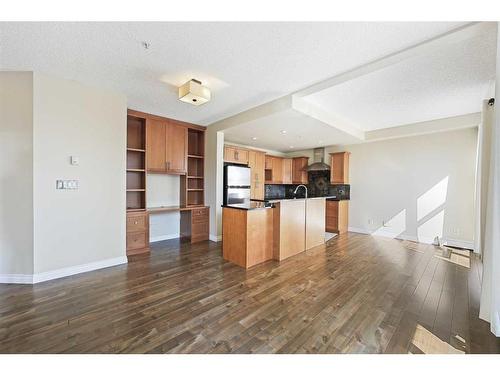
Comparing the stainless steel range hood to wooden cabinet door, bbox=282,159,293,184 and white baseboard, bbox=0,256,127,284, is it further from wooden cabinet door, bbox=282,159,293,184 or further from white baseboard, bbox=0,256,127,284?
white baseboard, bbox=0,256,127,284

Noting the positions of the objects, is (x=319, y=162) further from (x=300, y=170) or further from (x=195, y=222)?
(x=195, y=222)

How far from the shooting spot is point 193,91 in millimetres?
2525

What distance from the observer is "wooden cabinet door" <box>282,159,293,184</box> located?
6.92 metres

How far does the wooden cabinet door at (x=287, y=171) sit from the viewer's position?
692cm

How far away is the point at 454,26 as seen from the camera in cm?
169

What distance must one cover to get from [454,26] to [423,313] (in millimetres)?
2573

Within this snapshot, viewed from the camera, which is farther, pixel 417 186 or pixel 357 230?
pixel 357 230

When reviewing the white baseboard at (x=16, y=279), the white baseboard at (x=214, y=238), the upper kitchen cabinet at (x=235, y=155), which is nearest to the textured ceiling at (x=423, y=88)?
the upper kitchen cabinet at (x=235, y=155)

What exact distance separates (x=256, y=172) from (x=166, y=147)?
2576mm

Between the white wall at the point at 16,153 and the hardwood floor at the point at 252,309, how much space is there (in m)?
0.80

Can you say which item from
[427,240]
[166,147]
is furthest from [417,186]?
[166,147]

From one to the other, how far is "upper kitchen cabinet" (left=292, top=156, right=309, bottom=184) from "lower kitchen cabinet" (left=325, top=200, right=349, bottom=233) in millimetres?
1419

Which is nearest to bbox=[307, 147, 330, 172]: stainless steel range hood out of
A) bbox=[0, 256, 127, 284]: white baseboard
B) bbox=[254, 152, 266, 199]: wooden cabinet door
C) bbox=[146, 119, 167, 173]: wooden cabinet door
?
bbox=[254, 152, 266, 199]: wooden cabinet door
